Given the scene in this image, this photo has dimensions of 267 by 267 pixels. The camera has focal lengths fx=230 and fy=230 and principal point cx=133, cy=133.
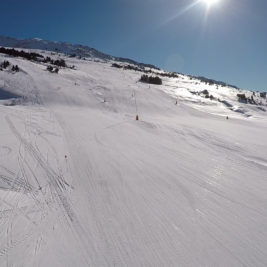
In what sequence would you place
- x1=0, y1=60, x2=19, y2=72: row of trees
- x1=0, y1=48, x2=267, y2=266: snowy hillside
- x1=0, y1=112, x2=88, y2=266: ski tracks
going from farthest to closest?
1. x1=0, y1=60, x2=19, y2=72: row of trees
2. x1=0, y1=112, x2=88, y2=266: ski tracks
3. x1=0, y1=48, x2=267, y2=266: snowy hillside

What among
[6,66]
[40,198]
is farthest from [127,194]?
[6,66]

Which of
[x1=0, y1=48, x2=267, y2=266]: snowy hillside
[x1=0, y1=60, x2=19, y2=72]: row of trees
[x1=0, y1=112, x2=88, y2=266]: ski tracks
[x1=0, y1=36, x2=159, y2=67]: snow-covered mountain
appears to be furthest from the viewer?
[x1=0, y1=36, x2=159, y2=67]: snow-covered mountain

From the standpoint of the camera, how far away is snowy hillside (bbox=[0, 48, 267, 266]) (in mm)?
2461

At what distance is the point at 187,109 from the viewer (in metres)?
12.3

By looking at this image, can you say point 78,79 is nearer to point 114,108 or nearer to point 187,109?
point 114,108

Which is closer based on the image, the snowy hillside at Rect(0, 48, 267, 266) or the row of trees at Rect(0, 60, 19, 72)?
the snowy hillside at Rect(0, 48, 267, 266)

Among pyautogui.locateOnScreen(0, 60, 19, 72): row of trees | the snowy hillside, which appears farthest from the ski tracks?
pyautogui.locateOnScreen(0, 60, 19, 72): row of trees

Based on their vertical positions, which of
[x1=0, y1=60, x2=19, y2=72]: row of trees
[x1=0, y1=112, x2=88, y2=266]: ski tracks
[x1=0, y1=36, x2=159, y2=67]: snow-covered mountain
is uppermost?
[x1=0, y1=36, x2=159, y2=67]: snow-covered mountain

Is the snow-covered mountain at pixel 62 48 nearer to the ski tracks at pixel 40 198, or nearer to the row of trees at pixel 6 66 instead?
the row of trees at pixel 6 66

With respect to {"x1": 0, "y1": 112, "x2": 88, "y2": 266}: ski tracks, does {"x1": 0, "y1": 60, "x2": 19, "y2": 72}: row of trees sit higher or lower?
higher

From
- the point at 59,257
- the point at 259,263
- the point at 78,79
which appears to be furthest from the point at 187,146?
the point at 78,79

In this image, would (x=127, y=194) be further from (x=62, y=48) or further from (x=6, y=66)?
(x=62, y=48)

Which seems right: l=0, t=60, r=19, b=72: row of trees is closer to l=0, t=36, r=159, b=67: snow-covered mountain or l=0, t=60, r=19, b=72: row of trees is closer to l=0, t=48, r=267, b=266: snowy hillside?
l=0, t=48, r=267, b=266: snowy hillside

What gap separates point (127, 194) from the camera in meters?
3.59
